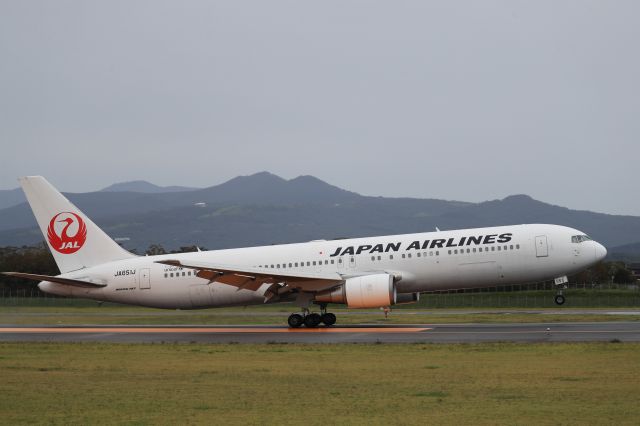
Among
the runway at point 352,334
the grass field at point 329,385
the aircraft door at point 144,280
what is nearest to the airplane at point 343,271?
the aircraft door at point 144,280

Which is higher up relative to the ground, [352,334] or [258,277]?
[258,277]

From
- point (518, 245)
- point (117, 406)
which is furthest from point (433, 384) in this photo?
point (518, 245)

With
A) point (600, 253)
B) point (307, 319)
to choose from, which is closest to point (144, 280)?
point (307, 319)

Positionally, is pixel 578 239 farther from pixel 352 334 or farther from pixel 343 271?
pixel 352 334

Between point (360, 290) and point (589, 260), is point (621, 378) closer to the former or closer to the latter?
point (360, 290)

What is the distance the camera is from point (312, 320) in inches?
1565

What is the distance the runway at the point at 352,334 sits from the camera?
3177 cm

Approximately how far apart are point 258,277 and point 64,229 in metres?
10.9

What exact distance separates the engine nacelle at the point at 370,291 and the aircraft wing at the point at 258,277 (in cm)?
89

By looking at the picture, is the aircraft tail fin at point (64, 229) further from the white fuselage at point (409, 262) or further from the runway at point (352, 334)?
the runway at point (352, 334)

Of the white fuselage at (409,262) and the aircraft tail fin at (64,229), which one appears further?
the aircraft tail fin at (64,229)

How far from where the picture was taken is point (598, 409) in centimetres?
1681

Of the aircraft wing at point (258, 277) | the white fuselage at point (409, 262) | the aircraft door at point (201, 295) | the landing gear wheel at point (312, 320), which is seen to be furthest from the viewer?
the aircraft door at point (201, 295)

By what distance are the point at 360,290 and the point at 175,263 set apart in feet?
25.3
